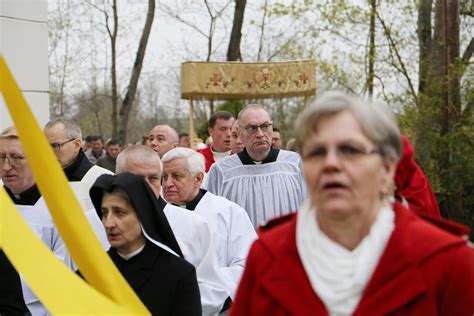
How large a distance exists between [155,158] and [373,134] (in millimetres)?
3301

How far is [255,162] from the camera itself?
Answer: 8.77 metres

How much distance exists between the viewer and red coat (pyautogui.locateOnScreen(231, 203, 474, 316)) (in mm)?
2965

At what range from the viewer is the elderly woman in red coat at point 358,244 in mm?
2957

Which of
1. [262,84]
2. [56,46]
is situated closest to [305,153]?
[262,84]

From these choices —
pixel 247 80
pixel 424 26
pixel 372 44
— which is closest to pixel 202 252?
pixel 247 80

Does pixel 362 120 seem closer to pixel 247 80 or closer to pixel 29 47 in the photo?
pixel 29 47

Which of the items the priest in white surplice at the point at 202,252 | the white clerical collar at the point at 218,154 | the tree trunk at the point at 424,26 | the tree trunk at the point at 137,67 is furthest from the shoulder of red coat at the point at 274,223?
the tree trunk at the point at 137,67

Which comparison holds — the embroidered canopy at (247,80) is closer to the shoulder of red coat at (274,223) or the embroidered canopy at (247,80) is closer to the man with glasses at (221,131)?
the man with glasses at (221,131)

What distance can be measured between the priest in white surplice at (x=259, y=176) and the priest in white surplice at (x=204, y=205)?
1840mm

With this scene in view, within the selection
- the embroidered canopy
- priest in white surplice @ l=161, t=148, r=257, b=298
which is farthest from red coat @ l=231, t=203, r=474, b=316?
the embroidered canopy

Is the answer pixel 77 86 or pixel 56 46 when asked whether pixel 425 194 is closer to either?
pixel 56 46

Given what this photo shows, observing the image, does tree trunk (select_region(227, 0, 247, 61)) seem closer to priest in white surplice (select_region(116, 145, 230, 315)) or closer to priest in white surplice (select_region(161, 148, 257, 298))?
priest in white surplice (select_region(161, 148, 257, 298))

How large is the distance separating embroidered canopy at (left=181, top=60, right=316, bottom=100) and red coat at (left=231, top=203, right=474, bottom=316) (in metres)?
13.2

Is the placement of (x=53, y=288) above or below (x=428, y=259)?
below
